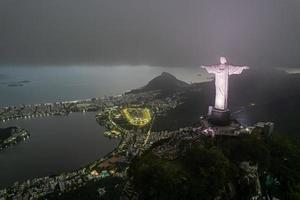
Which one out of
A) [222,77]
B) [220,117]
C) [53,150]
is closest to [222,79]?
[222,77]

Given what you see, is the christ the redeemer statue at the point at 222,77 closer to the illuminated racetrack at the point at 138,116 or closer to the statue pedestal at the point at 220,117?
the statue pedestal at the point at 220,117

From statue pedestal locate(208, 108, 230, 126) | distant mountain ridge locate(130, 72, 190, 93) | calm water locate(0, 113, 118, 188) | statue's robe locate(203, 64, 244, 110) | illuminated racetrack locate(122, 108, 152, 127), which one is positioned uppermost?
statue's robe locate(203, 64, 244, 110)

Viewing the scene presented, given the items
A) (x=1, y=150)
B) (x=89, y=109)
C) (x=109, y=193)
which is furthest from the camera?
(x=89, y=109)

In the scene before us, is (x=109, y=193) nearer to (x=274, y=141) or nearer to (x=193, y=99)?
(x=274, y=141)

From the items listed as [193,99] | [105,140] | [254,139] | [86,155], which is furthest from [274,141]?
[193,99]

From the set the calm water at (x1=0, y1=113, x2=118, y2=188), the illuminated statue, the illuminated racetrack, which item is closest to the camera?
the illuminated statue

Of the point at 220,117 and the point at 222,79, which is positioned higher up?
the point at 222,79

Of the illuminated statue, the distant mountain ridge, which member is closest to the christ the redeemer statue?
the illuminated statue

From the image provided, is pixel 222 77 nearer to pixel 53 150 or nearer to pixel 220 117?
pixel 220 117

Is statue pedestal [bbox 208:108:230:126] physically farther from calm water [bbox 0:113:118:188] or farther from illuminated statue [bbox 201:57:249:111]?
calm water [bbox 0:113:118:188]
